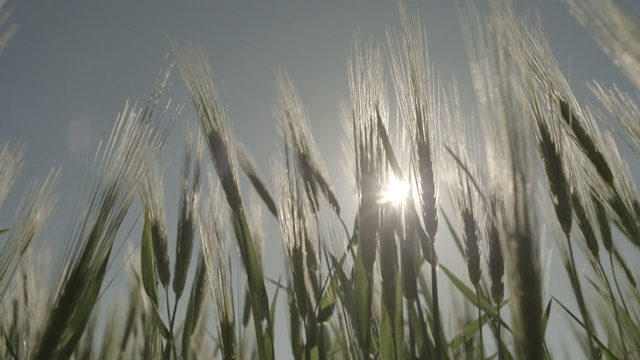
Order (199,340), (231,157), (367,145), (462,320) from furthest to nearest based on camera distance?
1. (199,340)
2. (462,320)
3. (231,157)
4. (367,145)

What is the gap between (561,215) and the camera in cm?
130

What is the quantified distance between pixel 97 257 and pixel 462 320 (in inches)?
41.8

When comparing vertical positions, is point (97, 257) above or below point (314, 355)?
above

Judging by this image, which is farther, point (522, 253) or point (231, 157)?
point (231, 157)

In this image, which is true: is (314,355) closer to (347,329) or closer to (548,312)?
(347,329)

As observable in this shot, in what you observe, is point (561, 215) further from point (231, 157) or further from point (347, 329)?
point (231, 157)

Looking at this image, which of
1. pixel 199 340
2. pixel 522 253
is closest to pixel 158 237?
pixel 199 340

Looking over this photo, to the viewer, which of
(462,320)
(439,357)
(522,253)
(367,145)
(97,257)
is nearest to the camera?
(522,253)

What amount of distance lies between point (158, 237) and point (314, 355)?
551 mm

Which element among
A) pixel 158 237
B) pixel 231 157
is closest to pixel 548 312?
pixel 231 157

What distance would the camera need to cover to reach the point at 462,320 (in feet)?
5.79

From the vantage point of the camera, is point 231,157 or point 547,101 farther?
point 231,157

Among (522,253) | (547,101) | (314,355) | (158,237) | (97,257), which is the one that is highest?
(547,101)

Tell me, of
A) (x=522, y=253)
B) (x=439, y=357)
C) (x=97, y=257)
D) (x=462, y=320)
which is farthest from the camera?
(x=462, y=320)
